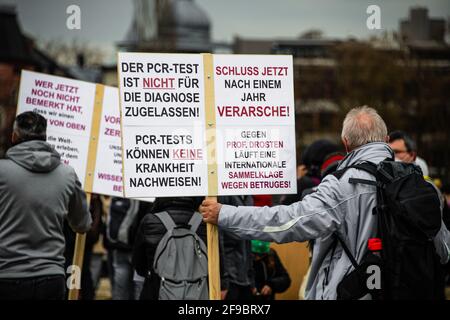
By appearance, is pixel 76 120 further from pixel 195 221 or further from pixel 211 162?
pixel 211 162

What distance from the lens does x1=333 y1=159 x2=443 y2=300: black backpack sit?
5.23 metres

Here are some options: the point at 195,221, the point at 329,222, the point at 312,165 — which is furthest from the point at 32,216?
the point at 312,165

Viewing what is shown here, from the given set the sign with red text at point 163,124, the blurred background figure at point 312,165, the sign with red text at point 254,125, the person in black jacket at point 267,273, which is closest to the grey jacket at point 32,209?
the sign with red text at point 163,124

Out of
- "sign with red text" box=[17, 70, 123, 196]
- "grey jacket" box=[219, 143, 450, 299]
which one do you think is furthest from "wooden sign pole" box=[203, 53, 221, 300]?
"sign with red text" box=[17, 70, 123, 196]

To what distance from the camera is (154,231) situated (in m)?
6.77

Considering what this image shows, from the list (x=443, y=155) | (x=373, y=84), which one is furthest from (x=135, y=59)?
(x=373, y=84)

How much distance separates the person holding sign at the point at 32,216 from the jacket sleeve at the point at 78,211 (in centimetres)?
11

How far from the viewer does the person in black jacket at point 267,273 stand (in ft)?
28.7

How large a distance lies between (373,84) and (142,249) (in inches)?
1482

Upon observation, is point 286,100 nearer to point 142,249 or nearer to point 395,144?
point 142,249

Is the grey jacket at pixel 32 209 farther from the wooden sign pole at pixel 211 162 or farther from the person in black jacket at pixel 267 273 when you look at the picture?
the person in black jacket at pixel 267 273

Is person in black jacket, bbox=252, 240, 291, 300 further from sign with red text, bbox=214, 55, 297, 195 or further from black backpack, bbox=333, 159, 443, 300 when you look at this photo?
black backpack, bbox=333, 159, 443, 300

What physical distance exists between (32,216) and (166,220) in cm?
113

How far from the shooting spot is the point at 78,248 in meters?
8.10
